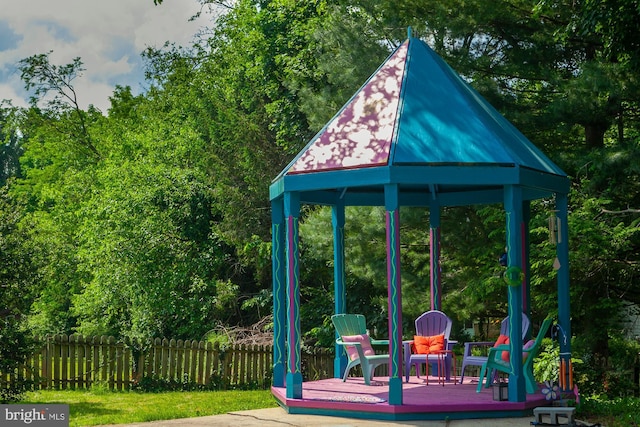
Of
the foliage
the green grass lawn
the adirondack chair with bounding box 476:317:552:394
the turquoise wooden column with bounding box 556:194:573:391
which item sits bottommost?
the green grass lawn

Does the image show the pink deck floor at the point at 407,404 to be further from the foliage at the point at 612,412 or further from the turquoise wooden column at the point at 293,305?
the foliage at the point at 612,412

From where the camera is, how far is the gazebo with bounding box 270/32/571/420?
31.3 feet

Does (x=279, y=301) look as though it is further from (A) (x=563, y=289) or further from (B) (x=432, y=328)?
(A) (x=563, y=289)

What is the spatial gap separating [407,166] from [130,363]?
8044mm

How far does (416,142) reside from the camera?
32.4 ft

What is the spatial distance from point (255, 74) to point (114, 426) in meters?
15.4

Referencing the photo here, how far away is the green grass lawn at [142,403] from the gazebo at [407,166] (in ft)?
4.01

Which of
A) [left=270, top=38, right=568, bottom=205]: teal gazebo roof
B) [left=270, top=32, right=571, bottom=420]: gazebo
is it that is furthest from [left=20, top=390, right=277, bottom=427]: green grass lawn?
[left=270, top=38, right=568, bottom=205]: teal gazebo roof

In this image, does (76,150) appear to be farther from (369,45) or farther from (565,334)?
(565,334)

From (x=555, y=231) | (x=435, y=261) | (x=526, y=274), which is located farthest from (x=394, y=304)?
(x=435, y=261)

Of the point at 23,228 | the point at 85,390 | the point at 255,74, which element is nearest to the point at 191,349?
the point at 85,390

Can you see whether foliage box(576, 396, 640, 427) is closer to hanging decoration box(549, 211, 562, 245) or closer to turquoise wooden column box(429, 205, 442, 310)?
hanging decoration box(549, 211, 562, 245)

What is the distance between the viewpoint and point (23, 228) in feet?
40.7

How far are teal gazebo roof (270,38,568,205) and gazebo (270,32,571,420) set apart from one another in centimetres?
1
